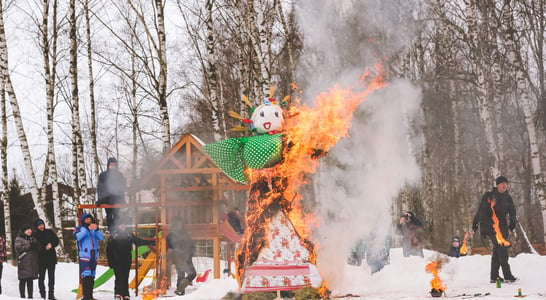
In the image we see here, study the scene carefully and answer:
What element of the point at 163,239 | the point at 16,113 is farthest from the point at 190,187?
the point at 16,113

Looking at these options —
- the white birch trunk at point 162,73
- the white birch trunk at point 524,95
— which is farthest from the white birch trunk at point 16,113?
the white birch trunk at point 524,95

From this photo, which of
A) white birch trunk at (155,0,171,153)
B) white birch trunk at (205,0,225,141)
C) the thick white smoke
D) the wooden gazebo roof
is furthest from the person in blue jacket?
white birch trunk at (205,0,225,141)

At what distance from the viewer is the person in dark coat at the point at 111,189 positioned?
14023 mm

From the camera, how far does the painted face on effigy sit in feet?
33.6

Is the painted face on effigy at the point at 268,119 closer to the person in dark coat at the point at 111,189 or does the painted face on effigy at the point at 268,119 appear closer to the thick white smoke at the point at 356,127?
the thick white smoke at the point at 356,127

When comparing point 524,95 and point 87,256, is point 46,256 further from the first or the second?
point 524,95

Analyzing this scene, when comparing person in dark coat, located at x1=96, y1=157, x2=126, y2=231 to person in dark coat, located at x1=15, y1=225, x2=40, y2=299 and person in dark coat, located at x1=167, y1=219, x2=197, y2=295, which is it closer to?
person in dark coat, located at x1=167, y1=219, x2=197, y2=295

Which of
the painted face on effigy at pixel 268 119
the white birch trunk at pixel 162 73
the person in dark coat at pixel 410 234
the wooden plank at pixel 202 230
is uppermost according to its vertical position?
the white birch trunk at pixel 162 73

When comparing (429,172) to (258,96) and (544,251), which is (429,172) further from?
(258,96)

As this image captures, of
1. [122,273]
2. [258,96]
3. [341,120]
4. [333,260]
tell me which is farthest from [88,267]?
[258,96]

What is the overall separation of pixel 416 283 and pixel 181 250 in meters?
5.14

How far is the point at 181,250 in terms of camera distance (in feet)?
45.5

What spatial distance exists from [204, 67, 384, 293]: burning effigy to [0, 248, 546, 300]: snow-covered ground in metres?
0.90

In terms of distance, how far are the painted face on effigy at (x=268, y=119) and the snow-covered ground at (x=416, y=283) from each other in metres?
2.68
